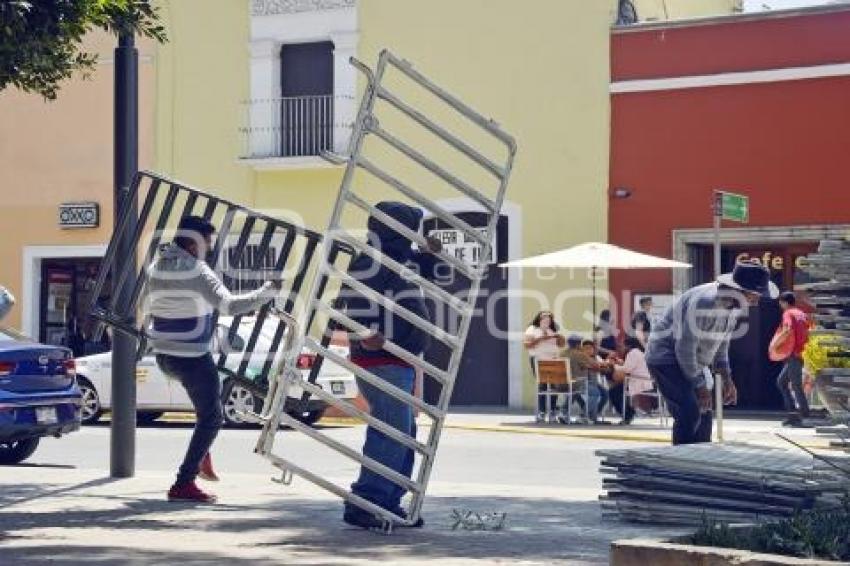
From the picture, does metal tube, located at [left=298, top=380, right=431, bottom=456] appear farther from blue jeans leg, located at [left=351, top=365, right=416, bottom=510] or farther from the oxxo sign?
the oxxo sign

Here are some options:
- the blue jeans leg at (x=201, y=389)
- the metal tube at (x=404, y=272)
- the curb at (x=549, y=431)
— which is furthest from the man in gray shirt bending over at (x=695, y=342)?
the curb at (x=549, y=431)

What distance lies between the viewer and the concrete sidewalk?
862 cm

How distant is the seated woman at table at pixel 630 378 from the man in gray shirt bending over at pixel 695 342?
9.94 metres

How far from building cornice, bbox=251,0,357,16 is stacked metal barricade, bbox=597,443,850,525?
61.0 feet

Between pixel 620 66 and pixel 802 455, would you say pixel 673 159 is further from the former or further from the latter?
pixel 802 455

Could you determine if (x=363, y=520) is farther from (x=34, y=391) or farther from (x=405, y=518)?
(x=34, y=391)

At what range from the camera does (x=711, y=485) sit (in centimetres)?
959

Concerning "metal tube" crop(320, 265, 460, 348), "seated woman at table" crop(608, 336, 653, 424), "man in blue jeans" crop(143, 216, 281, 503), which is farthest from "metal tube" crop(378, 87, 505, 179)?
"seated woman at table" crop(608, 336, 653, 424)

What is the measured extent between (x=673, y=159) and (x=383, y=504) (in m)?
16.3

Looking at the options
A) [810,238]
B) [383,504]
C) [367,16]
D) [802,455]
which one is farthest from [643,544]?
[367,16]

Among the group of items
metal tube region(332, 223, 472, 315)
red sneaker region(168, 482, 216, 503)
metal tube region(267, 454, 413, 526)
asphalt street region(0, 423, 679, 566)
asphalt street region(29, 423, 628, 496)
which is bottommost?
asphalt street region(29, 423, 628, 496)

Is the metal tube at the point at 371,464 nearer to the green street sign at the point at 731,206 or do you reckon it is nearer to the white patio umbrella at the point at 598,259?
the green street sign at the point at 731,206

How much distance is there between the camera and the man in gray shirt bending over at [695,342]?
1116 cm

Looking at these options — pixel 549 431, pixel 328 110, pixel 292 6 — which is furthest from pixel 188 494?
pixel 292 6
